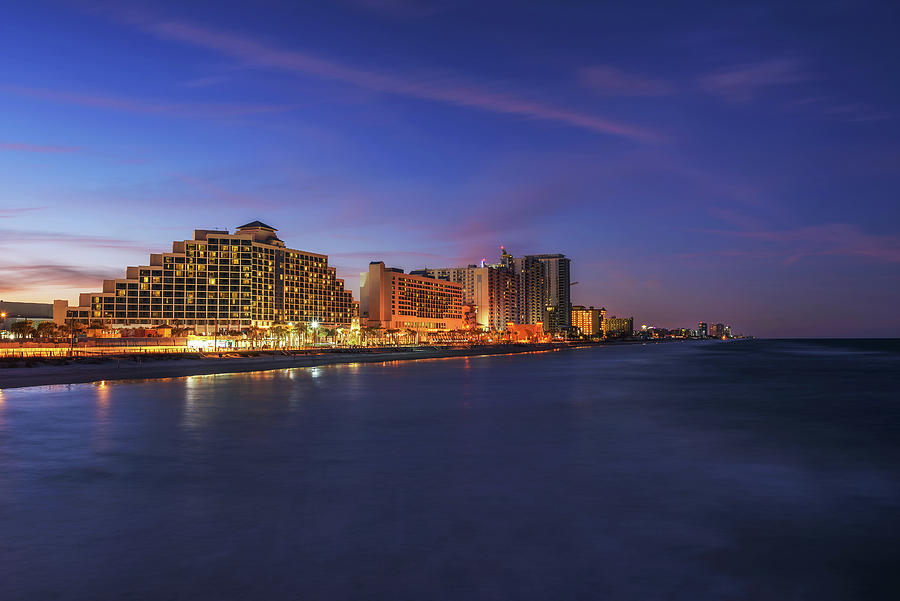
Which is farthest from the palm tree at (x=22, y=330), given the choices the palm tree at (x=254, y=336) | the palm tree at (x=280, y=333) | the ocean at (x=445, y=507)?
the ocean at (x=445, y=507)

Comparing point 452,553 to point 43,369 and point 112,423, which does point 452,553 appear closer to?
point 112,423

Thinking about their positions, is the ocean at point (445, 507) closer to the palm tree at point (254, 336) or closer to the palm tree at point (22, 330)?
the palm tree at point (22, 330)

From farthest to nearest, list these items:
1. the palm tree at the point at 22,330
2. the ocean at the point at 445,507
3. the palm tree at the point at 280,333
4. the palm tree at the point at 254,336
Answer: the palm tree at the point at 280,333 → the palm tree at the point at 254,336 → the palm tree at the point at 22,330 → the ocean at the point at 445,507

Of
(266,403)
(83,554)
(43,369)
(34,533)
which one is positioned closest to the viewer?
(83,554)

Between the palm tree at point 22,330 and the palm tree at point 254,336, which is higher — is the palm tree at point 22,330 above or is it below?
above

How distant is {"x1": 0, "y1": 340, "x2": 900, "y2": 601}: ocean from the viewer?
10000 mm

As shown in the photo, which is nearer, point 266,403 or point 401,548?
point 401,548

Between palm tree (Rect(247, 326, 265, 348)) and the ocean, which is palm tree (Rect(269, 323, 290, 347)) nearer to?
palm tree (Rect(247, 326, 265, 348))

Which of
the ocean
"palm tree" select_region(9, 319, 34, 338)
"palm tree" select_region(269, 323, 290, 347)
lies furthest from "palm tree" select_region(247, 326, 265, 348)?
the ocean

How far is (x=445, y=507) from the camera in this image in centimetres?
1472

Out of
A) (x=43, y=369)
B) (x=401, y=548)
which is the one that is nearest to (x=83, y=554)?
(x=401, y=548)

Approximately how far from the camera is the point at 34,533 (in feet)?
40.6

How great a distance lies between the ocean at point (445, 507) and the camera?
394 inches

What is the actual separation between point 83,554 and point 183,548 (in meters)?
Result: 1.73
